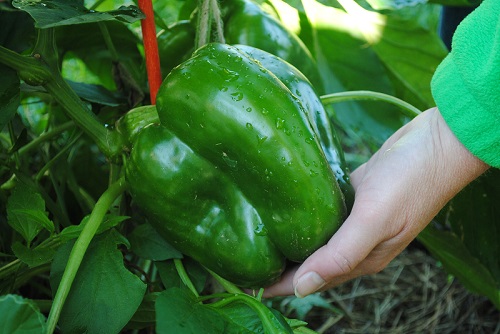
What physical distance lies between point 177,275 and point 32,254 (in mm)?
189

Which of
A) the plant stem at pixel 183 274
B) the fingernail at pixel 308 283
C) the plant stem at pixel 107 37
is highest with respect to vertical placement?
the plant stem at pixel 107 37

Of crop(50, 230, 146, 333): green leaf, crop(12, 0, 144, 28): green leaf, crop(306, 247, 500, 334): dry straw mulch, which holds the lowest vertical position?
crop(306, 247, 500, 334): dry straw mulch

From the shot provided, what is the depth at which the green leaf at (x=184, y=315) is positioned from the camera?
1.92 feet

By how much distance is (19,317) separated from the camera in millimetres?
524

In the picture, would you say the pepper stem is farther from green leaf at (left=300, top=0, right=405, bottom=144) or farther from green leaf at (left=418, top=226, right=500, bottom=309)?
green leaf at (left=418, top=226, right=500, bottom=309)

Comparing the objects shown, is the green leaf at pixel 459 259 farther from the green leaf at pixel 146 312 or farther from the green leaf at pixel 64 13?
the green leaf at pixel 64 13

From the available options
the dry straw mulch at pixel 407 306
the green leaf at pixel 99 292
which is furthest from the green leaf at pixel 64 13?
the dry straw mulch at pixel 407 306

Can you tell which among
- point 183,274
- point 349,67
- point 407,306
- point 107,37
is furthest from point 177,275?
point 407,306

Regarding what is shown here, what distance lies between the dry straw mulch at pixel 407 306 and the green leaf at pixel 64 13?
0.96 metres

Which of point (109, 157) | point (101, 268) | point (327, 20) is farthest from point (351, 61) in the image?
point (101, 268)

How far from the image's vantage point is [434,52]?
1.10 meters

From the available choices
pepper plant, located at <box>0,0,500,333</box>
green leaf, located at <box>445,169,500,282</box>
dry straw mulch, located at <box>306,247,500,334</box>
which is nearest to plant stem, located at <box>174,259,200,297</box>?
pepper plant, located at <box>0,0,500,333</box>

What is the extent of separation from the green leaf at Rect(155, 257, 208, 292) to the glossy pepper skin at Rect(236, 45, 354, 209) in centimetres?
20

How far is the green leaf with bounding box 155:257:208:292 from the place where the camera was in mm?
802
